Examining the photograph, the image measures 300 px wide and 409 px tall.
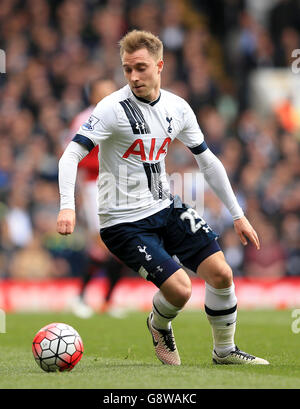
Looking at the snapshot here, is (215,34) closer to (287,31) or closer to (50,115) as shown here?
(287,31)

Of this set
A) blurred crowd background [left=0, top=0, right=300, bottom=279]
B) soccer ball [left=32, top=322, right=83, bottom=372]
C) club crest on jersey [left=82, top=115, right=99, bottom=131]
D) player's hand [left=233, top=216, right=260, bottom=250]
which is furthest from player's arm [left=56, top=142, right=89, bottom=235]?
blurred crowd background [left=0, top=0, right=300, bottom=279]

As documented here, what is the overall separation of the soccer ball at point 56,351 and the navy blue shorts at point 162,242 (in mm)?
672

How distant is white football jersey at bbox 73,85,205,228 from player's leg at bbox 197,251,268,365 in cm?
55

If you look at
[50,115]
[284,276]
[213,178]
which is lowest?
[284,276]

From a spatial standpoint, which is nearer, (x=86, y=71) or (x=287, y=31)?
(x=86, y=71)

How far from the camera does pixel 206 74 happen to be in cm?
1803

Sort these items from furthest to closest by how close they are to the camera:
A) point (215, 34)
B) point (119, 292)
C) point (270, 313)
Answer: point (215, 34) < point (119, 292) < point (270, 313)

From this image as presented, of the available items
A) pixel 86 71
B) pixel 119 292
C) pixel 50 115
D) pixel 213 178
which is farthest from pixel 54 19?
pixel 213 178

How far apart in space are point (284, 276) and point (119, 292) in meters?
2.90

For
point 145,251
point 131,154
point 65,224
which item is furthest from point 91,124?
point 145,251

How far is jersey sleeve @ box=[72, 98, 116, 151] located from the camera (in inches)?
233

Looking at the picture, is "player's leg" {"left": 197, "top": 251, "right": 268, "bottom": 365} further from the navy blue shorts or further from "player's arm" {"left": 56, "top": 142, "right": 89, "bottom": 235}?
"player's arm" {"left": 56, "top": 142, "right": 89, "bottom": 235}

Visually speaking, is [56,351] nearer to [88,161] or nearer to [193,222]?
[193,222]

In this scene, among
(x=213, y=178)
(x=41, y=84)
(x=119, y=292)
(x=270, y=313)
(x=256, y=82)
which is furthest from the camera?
(x=256, y=82)
